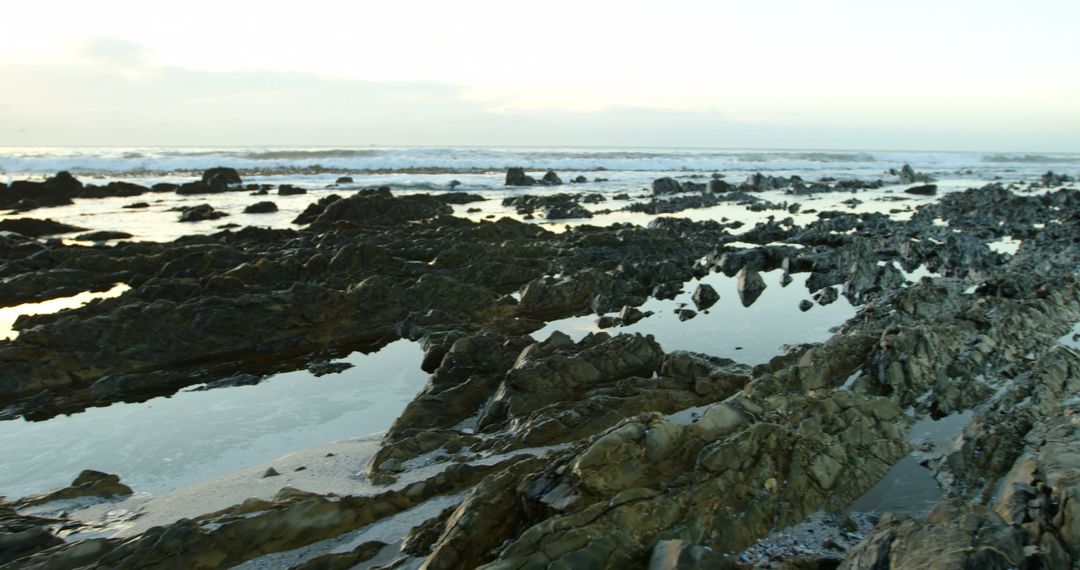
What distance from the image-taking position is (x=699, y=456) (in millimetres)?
4484

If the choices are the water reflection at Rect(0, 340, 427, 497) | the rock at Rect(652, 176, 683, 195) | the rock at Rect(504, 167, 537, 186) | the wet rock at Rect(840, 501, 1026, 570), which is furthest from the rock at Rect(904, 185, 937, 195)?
the wet rock at Rect(840, 501, 1026, 570)

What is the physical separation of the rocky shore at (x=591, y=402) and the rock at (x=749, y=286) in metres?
0.08

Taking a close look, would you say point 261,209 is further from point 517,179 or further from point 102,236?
point 517,179

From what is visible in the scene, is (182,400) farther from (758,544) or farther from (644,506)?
(758,544)

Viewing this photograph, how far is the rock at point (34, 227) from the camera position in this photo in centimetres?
2177

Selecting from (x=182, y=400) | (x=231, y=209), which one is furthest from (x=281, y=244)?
(x=231, y=209)

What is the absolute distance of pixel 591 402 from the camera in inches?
251

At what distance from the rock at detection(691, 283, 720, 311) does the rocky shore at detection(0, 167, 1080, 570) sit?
4cm

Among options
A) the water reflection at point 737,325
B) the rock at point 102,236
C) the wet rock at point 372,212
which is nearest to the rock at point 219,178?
the wet rock at point 372,212

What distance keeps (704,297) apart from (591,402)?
557 cm

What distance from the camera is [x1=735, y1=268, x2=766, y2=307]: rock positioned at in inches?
452

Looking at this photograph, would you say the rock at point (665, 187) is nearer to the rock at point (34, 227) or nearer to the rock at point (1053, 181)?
the rock at point (1053, 181)

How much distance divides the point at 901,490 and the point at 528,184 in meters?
42.7

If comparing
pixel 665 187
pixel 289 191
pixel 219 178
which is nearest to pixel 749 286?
pixel 665 187
